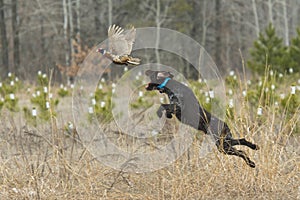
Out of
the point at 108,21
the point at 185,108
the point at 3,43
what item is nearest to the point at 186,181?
the point at 185,108

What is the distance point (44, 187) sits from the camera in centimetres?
311

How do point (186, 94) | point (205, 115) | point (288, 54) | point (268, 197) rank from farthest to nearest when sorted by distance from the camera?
point (288, 54) < point (268, 197) < point (205, 115) < point (186, 94)

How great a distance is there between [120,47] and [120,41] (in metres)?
0.05

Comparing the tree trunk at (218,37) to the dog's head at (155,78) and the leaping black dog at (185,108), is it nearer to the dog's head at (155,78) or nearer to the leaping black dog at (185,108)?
the leaping black dog at (185,108)

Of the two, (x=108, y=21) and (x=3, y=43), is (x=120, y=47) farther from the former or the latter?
(x=108, y=21)

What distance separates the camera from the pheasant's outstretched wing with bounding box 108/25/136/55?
222cm

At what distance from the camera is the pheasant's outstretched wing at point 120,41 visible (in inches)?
87.5

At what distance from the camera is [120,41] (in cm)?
227

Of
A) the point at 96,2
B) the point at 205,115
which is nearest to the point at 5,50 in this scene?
the point at 96,2

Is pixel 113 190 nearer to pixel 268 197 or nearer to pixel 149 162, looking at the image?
pixel 149 162

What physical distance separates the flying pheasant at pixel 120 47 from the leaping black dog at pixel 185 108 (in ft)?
0.40

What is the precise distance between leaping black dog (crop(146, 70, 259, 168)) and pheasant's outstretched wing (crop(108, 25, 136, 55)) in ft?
0.63

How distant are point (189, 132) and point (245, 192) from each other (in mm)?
554

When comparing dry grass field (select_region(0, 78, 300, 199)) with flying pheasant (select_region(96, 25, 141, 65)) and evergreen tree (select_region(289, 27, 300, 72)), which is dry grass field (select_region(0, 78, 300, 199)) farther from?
evergreen tree (select_region(289, 27, 300, 72))
